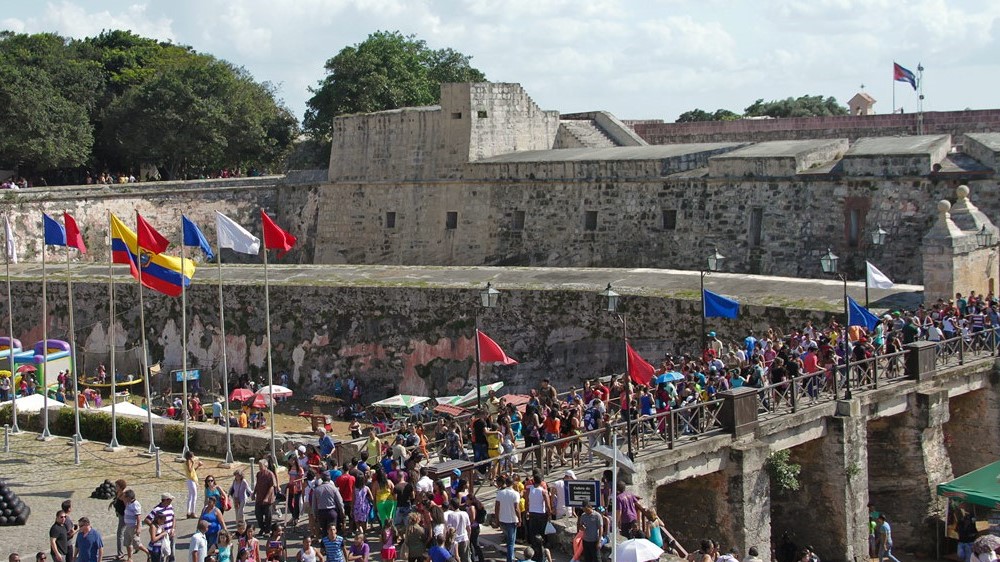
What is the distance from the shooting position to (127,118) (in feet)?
176

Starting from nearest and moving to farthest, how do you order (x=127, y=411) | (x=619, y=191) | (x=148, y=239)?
(x=148, y=239)
(x=127, y=411)
(x=619, y=191)

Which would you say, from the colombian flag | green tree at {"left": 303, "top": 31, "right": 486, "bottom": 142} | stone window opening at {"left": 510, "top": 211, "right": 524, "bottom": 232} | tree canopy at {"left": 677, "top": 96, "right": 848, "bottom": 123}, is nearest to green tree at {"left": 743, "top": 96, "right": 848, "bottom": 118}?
tree canopy at {"left": 677, "top": 96, "right": 848, "bottom": 123}

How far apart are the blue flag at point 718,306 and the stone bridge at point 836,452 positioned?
123 inches

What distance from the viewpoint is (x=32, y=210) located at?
41281mm

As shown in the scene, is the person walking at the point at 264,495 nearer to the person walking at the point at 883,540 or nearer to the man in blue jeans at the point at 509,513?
the man in blue jeans at the point at 509,513

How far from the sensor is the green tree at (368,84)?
183 feet

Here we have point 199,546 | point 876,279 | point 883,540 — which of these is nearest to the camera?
point 199,546

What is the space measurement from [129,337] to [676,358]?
16412mm

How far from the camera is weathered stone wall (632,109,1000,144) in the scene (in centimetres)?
3570

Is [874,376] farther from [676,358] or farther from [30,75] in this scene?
[30,75]

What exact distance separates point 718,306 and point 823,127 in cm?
1773

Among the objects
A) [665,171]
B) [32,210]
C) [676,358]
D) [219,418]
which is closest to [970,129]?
[665,171]

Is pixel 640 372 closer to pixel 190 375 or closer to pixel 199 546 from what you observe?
pixel 199 546

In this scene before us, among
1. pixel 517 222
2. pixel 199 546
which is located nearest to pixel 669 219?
pixel 517 222
